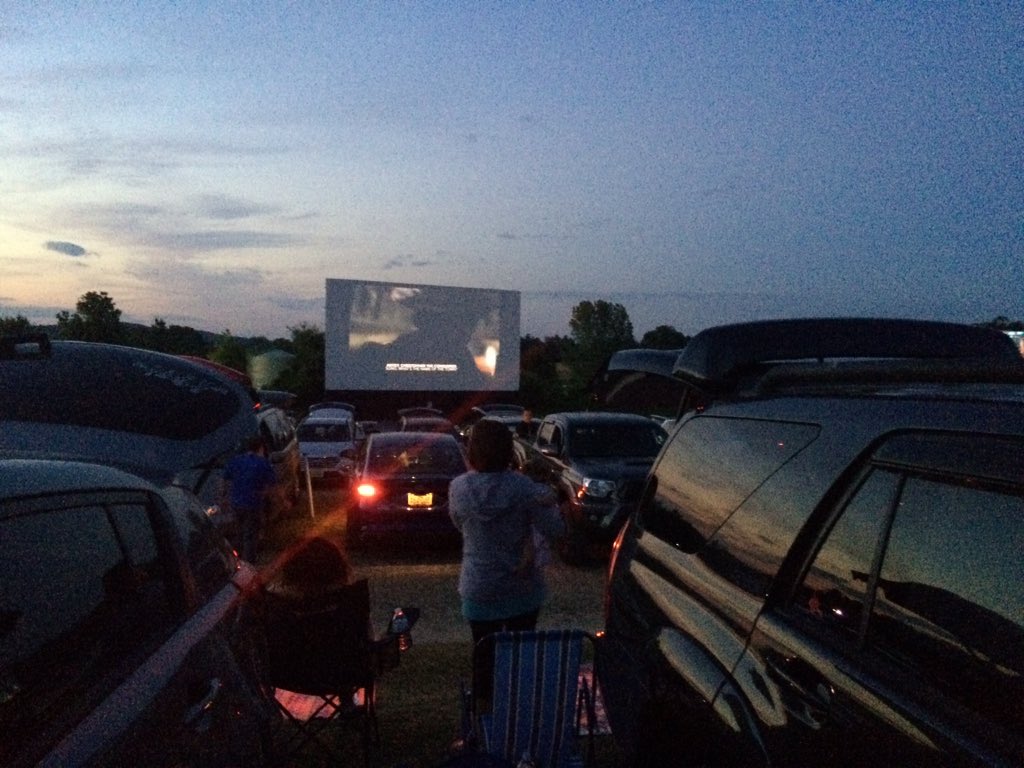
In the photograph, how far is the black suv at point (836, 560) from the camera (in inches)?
66.9

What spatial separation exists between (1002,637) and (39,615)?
76.7 inches

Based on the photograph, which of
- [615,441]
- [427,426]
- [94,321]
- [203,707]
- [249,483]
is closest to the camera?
[203,707]

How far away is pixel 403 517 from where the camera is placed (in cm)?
1104

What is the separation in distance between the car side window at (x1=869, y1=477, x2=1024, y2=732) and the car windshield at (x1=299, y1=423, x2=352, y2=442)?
17998mm

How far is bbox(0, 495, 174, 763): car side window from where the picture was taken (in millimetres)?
1997

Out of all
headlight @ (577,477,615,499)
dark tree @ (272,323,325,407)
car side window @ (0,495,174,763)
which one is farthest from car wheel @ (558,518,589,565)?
dark tree @ (272,323,325,407)

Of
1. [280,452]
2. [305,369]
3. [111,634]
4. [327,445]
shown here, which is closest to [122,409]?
[111,634]

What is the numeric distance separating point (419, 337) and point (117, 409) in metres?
31.3

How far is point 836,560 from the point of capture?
7.14 ft

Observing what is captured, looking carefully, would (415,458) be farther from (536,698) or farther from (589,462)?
(536,698)

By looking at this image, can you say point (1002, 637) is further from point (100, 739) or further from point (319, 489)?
point (319, 489)

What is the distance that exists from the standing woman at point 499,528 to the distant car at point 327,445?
43.9ft

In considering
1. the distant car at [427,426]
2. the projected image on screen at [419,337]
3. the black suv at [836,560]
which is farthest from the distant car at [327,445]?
the projected image on screen at [419,337]

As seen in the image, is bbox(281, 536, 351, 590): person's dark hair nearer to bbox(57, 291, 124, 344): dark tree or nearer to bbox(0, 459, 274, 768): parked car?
bbox(0, 459, 274, 768): parked car
